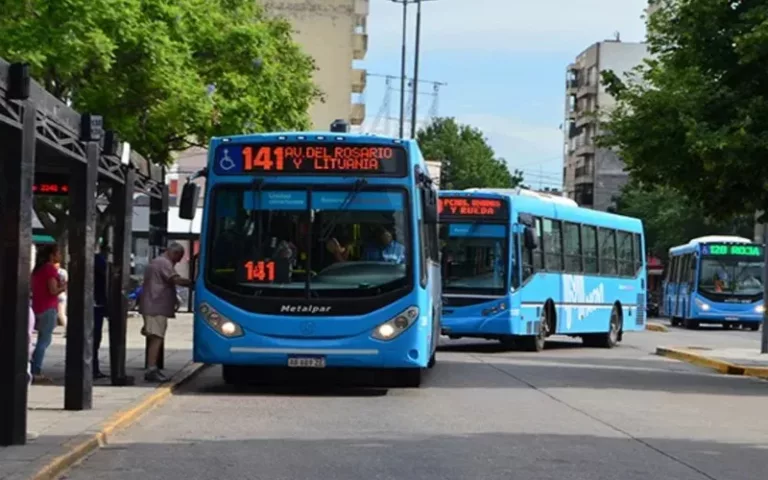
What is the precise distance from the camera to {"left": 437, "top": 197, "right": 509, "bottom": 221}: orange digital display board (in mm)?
32750

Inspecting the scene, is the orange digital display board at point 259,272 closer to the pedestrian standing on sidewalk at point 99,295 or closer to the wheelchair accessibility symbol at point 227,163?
the wheelchair accessibility symbol at point 227,163

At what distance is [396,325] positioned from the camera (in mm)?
20188

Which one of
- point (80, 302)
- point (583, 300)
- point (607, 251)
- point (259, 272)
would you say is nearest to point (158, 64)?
point (583, 300)

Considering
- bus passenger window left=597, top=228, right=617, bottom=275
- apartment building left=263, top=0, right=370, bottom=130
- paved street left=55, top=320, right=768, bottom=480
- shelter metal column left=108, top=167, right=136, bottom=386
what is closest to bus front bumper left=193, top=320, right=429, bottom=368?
paved street left=55, top=320, right=768, bottom=480

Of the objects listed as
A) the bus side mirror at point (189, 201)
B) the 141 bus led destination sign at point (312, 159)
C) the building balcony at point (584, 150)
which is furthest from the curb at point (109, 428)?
the building balcony at point (584, 150)

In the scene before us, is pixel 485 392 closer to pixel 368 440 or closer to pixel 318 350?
pixel 318 350

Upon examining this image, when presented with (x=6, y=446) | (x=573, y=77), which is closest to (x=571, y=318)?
(x=6, y=446)

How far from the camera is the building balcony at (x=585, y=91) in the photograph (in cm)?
14612

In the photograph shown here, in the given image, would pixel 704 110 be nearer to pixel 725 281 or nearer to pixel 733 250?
pixel 725 281

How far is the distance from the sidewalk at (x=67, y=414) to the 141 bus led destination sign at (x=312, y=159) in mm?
2816

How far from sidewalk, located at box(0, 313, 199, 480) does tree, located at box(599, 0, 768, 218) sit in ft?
26.5

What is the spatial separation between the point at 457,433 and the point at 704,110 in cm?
1184

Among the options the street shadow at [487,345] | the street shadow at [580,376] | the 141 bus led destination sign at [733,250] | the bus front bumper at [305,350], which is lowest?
the street shadow at [487,345]

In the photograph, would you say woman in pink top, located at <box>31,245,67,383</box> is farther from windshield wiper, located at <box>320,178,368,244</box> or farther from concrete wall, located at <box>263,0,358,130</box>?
concrete wall, located at <box>263,0,358,130</box>
